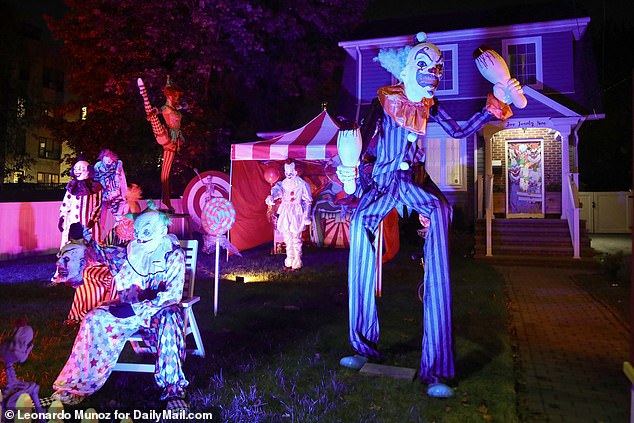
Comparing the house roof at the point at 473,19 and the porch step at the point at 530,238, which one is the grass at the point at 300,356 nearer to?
the porch step at the point at 530,238

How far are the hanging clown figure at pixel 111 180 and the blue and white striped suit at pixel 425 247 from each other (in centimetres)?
347

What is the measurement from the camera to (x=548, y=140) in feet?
52.4

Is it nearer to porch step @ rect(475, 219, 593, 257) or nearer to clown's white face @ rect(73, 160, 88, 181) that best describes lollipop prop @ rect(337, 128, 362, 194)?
clown's white face @ rect(73, 160, 88, 181)

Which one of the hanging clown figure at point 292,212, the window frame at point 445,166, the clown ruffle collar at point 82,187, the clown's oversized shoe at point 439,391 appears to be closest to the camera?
the clown's oversized shoe at point 439,391

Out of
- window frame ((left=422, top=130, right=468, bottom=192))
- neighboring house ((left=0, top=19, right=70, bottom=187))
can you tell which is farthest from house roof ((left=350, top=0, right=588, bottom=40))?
neighboring house ((left=0, top=19, right=70, bottom=187))

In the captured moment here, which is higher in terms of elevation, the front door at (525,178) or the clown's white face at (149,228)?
the front door at (525,178)

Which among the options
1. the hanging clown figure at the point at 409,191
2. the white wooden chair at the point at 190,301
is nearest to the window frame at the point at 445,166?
the hanging clown figure at the point at 409,191

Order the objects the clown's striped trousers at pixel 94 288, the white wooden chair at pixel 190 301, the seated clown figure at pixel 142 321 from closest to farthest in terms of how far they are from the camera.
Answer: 1. the seated clown figure at pixel 142 321
2. the white wooden chair at pixel 190 301
3. the clown's striped trousers at pixel 94 288

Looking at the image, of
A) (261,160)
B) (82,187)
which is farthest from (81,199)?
(261,160)

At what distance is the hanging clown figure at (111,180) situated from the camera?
6.25 meters

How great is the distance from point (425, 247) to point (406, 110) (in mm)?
1093

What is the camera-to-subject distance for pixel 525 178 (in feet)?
53.4

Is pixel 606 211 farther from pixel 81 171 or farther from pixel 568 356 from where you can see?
pixel 81 171

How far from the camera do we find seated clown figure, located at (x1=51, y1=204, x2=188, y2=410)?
3.42 meters
